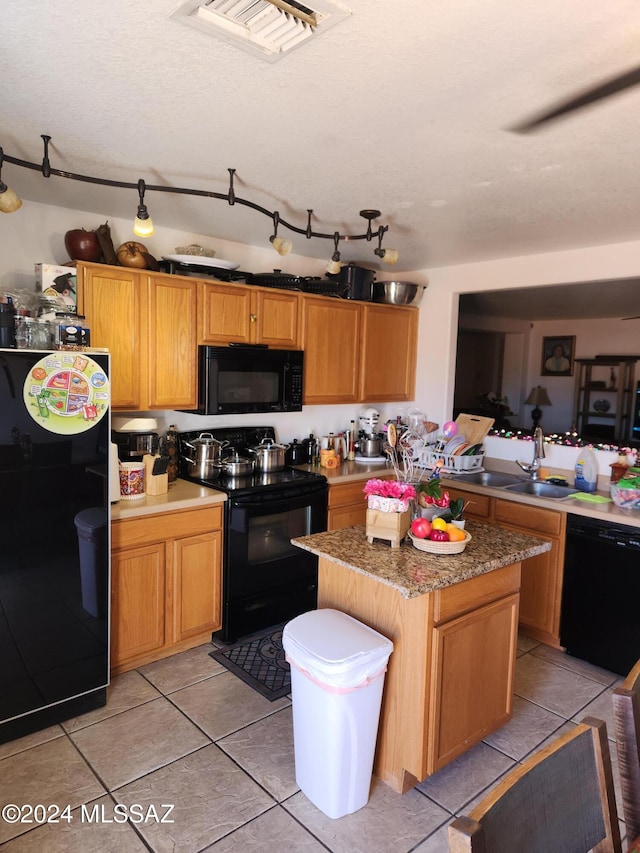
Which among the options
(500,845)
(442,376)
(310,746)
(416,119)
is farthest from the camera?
(442,376)

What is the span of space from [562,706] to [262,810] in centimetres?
155

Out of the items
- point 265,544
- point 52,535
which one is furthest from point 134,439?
point 265,544

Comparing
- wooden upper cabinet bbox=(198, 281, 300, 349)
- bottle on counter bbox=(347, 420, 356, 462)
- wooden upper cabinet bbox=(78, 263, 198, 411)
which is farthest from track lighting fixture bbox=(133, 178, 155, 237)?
bottle on counter bbox=(347, 420, 356, 462)

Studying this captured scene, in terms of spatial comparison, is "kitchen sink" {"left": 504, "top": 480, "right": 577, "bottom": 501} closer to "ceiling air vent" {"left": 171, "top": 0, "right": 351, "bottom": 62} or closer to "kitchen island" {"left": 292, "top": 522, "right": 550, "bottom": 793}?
"kitchen island" {"left": 292, "top": 522, "right": 550, "bottom": 793}

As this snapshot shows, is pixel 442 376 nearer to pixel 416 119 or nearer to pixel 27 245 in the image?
pixel 416 119

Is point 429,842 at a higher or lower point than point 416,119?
lower

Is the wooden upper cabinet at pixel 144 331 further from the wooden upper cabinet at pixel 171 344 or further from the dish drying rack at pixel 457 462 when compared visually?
the dish drying rack at pixel 457 462

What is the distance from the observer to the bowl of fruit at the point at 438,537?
2167 millimetres

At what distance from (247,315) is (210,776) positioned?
243cm

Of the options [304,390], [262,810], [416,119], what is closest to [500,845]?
[262,810]

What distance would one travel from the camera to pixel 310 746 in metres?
2.00

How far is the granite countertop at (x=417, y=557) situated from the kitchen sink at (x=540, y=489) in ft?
3.66

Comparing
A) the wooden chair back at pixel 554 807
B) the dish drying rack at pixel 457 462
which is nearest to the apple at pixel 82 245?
the dish drying rack at pixel 457 462

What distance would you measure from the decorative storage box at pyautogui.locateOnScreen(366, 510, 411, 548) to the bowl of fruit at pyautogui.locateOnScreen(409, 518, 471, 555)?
0.17ft
